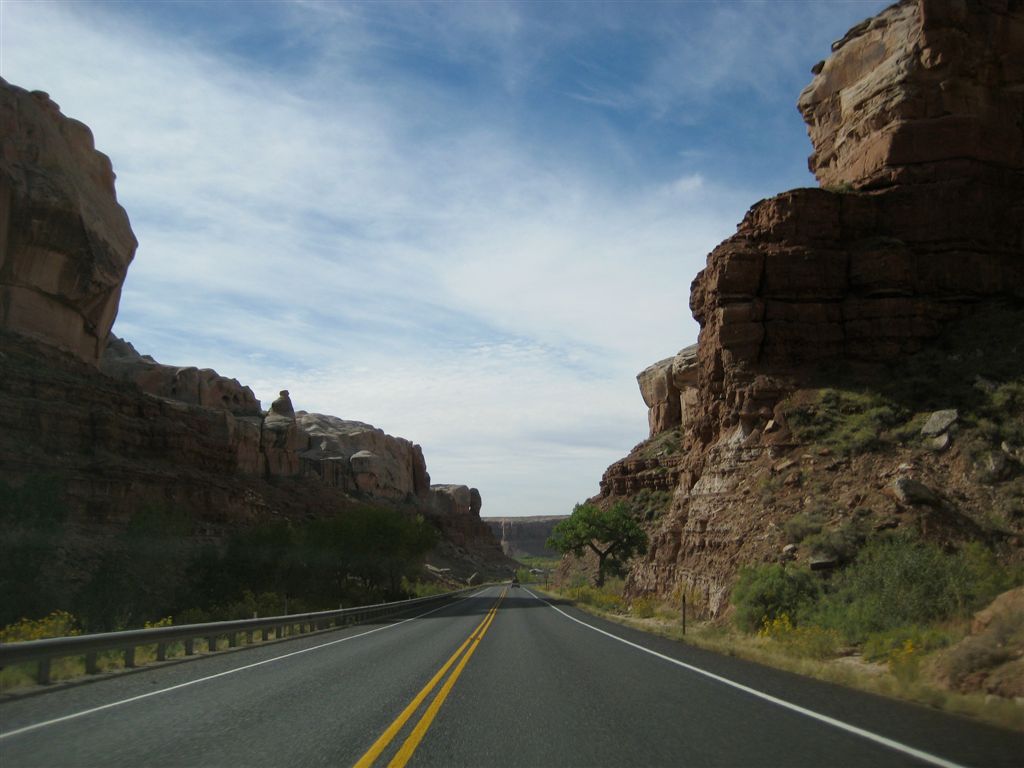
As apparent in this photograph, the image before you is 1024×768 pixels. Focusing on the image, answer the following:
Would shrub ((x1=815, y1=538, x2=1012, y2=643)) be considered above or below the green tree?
below

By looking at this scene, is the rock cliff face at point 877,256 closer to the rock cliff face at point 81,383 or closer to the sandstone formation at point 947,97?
the sandstone formation at point 947,97

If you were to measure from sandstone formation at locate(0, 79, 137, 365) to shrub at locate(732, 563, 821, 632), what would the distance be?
65.2m

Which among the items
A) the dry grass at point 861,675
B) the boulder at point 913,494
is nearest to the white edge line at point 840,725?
A: the dry grass at point 861,675

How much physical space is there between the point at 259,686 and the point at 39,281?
67.6m

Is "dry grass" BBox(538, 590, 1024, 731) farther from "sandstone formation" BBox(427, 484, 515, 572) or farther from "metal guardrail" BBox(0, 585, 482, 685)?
"sandstone formation" BBox(427, 484, 515, 572)

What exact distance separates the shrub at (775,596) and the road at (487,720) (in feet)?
18.1

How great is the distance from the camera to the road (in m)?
6.59

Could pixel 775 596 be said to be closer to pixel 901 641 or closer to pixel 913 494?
pixel 913 494

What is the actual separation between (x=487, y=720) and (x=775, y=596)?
1303 cm

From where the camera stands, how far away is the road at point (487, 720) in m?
6.59

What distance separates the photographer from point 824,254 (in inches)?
1240

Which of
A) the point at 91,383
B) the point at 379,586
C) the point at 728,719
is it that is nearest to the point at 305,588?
the point at 379,586

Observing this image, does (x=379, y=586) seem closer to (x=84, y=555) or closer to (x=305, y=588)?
(x=305, y=588)

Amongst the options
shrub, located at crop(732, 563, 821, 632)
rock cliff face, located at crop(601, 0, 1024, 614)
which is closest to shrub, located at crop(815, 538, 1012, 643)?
shrub, located at crop(732, 563, 821, 632)
